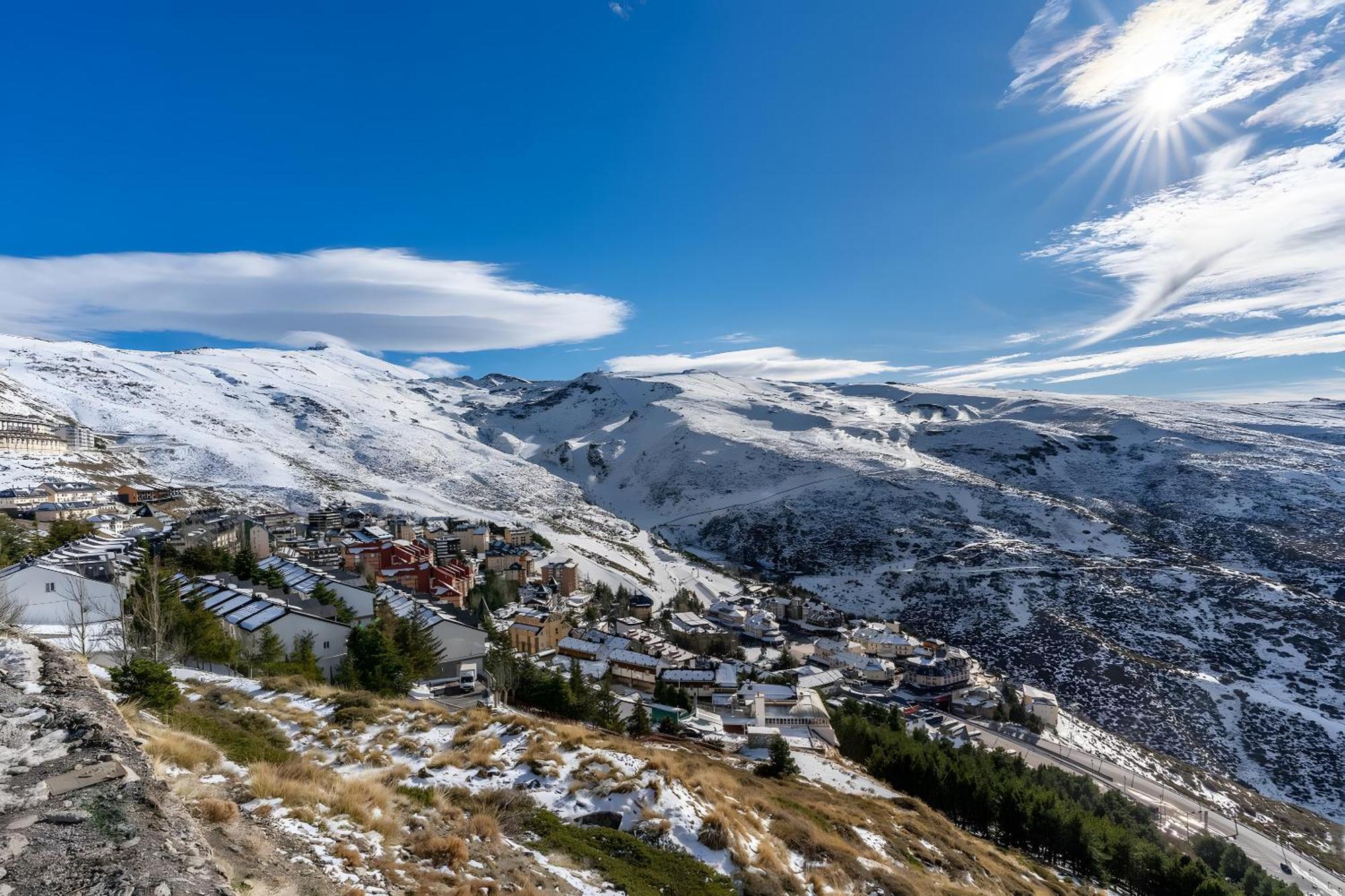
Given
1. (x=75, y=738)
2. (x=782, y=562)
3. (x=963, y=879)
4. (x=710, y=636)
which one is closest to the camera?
(x=75, y=738)

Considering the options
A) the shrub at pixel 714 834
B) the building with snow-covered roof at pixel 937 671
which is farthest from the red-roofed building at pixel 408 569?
the building with snow-covered roof at pixel 937 671

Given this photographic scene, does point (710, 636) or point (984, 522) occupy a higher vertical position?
point (984, 522)

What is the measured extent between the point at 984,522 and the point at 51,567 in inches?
4387

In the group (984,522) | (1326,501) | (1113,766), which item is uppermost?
(1326,501)

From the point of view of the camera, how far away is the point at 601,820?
10133mm

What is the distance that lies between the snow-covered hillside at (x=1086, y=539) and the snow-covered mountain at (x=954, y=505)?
364mm

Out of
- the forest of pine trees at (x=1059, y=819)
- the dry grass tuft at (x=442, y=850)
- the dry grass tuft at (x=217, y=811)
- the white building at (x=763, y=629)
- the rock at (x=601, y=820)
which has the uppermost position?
the dry grass tuft at (x=217, y=811)

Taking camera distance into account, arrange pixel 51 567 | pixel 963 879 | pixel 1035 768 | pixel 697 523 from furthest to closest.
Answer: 1. pixel 697 523
2. pixel 1035 768
3. pixel 51 567
4. pixel 963 879

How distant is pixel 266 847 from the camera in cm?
635

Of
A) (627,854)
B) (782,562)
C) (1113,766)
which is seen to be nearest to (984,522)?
(782,562)

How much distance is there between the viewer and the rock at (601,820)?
1001 cm

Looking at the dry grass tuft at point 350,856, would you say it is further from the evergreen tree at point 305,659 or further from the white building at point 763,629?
the white building at point 763,629

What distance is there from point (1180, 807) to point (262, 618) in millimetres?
52803

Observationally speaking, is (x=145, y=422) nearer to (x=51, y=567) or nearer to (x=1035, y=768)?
(x=51, y=567)
